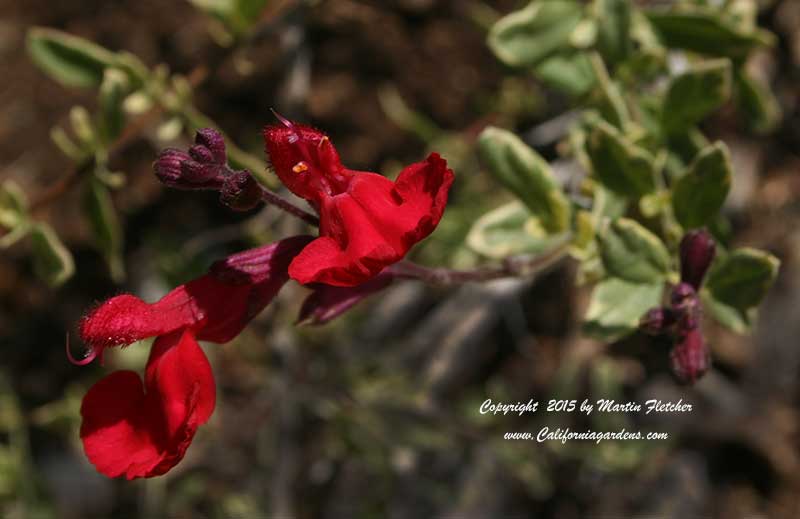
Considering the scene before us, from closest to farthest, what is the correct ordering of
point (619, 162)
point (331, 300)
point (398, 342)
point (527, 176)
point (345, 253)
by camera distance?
point (345, 253)
point (331, 300)
point (619, 162)
point (527, 176)
point (398, 342)

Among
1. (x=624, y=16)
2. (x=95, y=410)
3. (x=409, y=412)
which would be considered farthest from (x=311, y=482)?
(x=624, y=16)

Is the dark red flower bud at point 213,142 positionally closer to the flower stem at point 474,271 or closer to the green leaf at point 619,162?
the flower stem at point 474,271

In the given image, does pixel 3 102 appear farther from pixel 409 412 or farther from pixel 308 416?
pixel 409 412

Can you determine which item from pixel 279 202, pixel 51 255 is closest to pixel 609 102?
pixel 279 202

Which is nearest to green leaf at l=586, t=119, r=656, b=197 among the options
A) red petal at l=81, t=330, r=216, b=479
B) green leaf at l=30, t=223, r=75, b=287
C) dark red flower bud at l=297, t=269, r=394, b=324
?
dark red flower bud at l=297, t=269, r=394, b=324

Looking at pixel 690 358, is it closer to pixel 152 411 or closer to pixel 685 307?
pixel 685 307

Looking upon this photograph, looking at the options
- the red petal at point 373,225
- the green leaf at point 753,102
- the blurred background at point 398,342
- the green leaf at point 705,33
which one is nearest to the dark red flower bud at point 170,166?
the red petal at point 373,225
